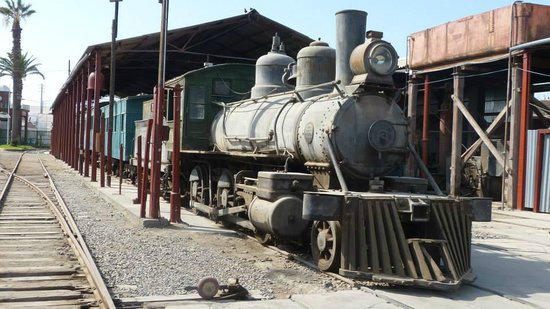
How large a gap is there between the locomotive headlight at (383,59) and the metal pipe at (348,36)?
596 millimetres

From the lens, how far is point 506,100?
18.2 m

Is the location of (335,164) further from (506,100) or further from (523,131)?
(506,100)

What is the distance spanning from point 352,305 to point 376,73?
3.30 m

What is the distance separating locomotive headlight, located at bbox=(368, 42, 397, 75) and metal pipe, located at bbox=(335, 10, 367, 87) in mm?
596

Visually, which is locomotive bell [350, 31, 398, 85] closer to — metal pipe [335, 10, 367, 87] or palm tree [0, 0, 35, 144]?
metal pipe [335, 10, 367, 87]

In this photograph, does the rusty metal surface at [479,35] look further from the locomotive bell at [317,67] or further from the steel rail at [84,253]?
the steel rail at [84,253]

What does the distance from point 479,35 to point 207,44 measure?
1041cm

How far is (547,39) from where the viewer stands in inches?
562

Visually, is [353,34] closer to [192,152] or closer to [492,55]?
[192,152]

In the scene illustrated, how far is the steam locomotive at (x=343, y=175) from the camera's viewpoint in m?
6.38

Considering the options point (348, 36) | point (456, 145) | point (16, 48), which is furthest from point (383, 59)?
point (16, 48)

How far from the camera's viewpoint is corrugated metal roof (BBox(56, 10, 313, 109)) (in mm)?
19484

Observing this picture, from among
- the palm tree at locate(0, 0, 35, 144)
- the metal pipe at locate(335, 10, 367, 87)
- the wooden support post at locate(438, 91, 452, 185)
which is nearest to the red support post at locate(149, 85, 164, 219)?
the metal pipe at locate(335, 10, 367, 87)

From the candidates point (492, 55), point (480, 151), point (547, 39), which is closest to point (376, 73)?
point (547, 39)
